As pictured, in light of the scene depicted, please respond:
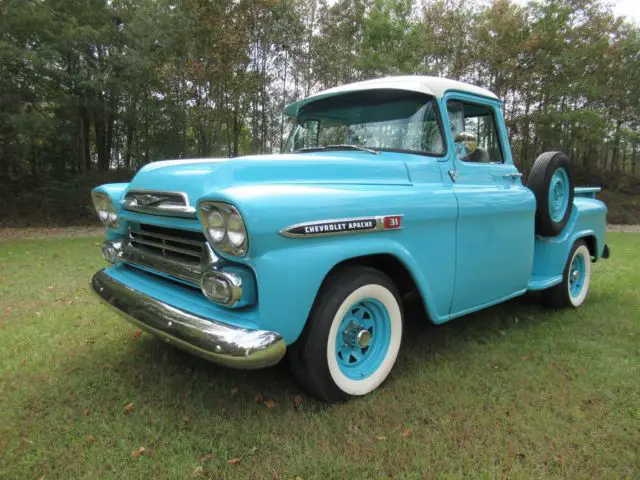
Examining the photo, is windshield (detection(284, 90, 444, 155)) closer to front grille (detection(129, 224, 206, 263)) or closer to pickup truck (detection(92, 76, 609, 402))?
pickup truck (detection(92, 76, 609, 402))

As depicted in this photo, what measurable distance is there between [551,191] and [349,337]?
2633 millimetres

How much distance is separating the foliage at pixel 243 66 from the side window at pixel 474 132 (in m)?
8.70

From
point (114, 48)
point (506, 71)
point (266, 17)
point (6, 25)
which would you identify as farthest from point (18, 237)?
point (506, 71)

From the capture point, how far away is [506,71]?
53.5 feet

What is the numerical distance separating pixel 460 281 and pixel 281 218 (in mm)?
1580

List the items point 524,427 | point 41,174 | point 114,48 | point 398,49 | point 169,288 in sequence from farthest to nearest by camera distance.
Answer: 1. point 41,174
2. point 398,49
3. point 114,48
4. point 169,288
5. point 524,427

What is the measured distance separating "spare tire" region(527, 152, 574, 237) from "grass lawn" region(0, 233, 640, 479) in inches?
38.2

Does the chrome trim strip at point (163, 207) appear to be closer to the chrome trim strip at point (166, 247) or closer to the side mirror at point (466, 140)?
the chrome trim strip at point (166, 247)

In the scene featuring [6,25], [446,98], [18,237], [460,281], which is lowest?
[18,237]

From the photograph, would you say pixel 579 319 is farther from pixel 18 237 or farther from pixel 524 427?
pixel 18 237

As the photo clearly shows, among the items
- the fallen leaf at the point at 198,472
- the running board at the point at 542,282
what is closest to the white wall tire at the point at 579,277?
the running board at the point at 542,282

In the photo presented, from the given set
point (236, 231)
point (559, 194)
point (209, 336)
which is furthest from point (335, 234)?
point (559, 194)

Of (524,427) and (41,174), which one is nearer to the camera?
(524,427)

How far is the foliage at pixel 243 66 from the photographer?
1205 centimetres
